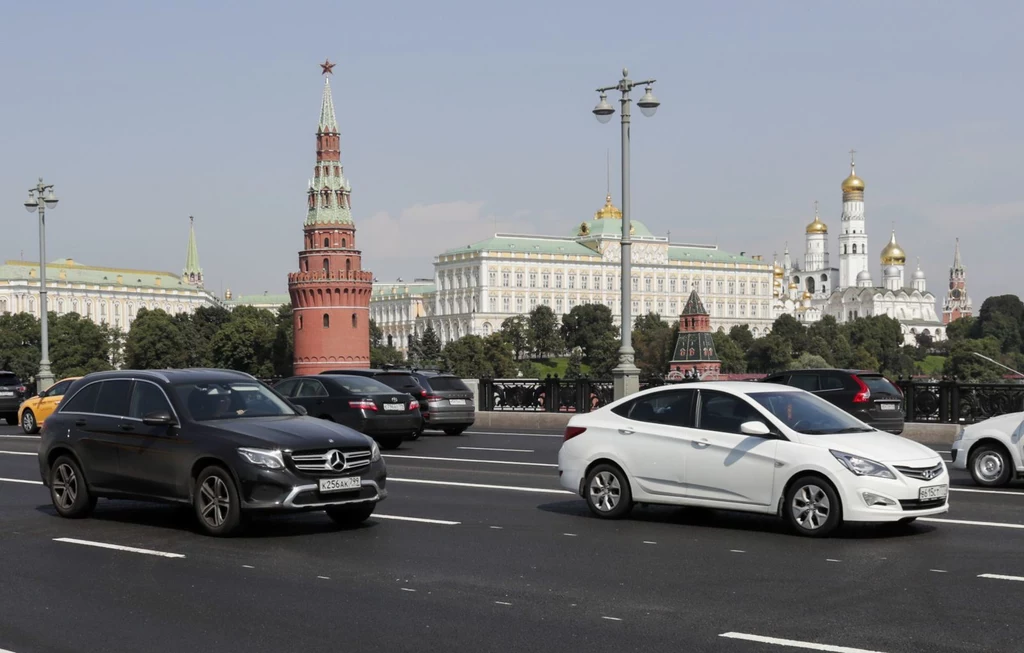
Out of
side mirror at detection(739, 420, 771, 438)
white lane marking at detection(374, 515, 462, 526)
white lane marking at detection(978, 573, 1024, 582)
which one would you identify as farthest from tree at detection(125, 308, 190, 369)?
white lane marking at detection(978, 573, 1024, 582)

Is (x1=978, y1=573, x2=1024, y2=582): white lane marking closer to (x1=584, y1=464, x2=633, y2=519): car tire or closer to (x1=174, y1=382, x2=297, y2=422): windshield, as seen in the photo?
(x1=584, y1=464, x2=633, y2=519): car tire

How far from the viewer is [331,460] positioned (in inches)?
482

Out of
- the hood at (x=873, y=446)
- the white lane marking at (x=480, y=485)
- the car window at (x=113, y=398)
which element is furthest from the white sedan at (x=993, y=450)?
the car window at (x=113, y=398)

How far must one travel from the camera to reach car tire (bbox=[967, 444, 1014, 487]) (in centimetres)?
1664

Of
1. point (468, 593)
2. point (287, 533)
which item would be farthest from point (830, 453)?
point (287, 533)

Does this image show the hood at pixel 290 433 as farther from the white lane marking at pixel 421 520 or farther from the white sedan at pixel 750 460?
the white sedan at pixel 750 460

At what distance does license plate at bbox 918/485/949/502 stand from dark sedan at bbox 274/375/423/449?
12.3 metres

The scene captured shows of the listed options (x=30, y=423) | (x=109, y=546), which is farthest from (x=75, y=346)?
(x=109, y=546)

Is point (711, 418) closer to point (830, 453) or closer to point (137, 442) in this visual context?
point (830, 453)

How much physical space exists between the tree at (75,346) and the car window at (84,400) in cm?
13781

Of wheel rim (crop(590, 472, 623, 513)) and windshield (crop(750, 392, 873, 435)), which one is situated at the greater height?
windshield (crop(750, 392, 873, 435))

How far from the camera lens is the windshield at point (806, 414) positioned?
41.0 feet

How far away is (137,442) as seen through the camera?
12977 millimetres

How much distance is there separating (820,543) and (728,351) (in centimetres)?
16257
